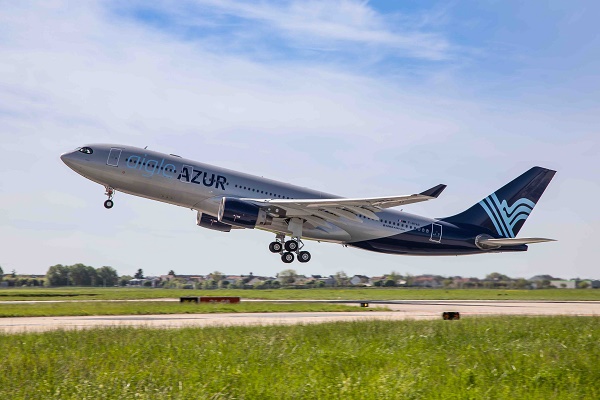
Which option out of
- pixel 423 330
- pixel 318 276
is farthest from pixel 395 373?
pixel 318 276

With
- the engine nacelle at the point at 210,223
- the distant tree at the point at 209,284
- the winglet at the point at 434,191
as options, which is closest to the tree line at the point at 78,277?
the distant tree at the point at 209,284

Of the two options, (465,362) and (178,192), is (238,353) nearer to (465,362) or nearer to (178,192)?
(465,362)

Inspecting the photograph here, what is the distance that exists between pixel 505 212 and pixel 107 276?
1708 inches

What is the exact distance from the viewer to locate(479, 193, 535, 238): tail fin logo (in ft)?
158

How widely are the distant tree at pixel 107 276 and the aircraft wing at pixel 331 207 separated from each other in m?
36.6

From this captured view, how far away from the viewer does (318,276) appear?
6806 centimetres

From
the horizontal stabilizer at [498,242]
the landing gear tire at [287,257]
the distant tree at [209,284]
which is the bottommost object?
the distant tree at [209,284]

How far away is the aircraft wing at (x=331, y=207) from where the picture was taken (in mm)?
38344

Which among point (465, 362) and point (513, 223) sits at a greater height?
point (513, 223)

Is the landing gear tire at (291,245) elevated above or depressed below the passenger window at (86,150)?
below

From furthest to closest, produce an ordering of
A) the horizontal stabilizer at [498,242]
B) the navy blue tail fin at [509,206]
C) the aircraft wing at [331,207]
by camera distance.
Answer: the navy blue tail fin at [509,206] → the horizontal stabilizer at [498,242] → the aircraft wing at [331,207]

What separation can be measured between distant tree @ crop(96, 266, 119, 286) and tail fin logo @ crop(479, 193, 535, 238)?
41193mm

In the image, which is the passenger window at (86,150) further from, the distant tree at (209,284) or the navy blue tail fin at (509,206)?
the distant tree at (209,284)

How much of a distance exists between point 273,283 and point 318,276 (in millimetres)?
5201
